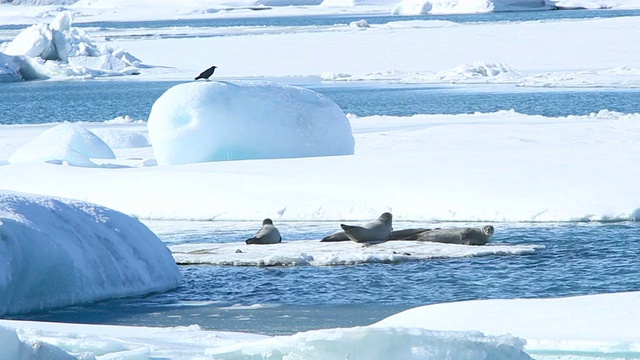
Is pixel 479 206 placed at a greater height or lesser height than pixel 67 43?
A: greater

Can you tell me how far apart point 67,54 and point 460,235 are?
2875 centimetres

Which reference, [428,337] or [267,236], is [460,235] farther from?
[428,337]

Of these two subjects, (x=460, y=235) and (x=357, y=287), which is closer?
(x=357, y=287)

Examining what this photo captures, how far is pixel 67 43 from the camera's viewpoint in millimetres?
35562

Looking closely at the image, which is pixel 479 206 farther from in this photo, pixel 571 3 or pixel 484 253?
pixel 571 3

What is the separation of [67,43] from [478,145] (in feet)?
78.1

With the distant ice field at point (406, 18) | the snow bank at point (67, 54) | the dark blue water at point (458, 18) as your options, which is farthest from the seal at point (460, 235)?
the distant ice field at point (406, 18)

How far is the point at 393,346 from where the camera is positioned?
425 centimetres

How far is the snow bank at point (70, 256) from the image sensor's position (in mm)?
6574

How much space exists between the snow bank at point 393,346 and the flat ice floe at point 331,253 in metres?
3.72

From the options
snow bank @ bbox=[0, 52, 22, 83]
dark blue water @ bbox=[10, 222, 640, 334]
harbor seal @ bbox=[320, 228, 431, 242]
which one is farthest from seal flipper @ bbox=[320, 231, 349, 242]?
snow bank @ bbox=[0, 52, 22, 83]

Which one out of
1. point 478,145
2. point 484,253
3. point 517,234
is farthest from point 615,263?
point 478,145

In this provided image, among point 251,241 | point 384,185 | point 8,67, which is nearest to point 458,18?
point 8,67

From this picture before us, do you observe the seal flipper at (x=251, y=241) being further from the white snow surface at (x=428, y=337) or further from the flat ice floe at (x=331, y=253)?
the white snow surface at (x=428, y=337)
